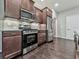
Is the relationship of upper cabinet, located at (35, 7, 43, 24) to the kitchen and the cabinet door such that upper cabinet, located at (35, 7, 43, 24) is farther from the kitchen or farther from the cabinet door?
the cabinet door

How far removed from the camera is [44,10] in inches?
256

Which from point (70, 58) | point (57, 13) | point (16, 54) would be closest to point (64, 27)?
point (57, 13)

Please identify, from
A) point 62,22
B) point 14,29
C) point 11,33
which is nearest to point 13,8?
point 14,29

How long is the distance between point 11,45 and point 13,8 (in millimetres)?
1146

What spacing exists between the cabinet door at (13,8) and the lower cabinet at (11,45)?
0.57m

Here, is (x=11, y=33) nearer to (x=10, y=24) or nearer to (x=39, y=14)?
(x=10, y=24)

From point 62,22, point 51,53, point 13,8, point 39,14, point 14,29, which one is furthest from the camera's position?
point 62,22

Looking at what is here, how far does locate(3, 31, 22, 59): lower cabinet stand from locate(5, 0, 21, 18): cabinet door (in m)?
0.57

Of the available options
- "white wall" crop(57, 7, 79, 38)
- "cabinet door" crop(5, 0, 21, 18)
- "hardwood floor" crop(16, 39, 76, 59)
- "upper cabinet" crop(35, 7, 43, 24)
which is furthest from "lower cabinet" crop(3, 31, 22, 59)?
"white wall" crop(57, 7, 79, 38)

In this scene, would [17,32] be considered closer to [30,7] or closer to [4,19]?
[4,19]

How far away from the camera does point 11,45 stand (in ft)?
9.43

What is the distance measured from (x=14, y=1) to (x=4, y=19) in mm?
662

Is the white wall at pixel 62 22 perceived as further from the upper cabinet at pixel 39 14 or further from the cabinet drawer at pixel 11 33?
the cabinet drawer at pixel 11 33

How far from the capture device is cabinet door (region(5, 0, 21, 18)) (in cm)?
275
